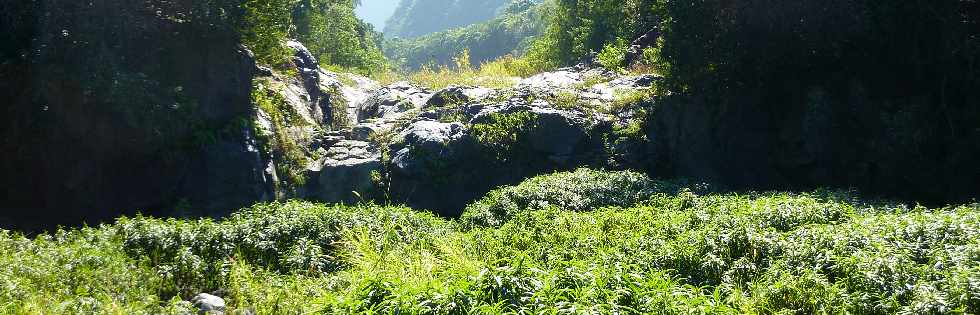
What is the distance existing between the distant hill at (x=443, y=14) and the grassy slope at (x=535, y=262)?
4055 inches

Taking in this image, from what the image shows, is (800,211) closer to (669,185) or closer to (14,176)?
(669,185)

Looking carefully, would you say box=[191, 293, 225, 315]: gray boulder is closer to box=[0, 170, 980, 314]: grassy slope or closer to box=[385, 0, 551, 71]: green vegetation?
box=[0, 170, 980, 314]: grassy slope

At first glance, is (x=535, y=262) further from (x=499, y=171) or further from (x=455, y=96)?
(x=455, y=96)

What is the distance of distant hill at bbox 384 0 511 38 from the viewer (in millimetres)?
115500

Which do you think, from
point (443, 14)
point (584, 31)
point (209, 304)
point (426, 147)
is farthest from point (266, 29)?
point (443, 14)

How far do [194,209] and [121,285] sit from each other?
17.3 ft

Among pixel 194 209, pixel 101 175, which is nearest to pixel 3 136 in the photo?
pixel 101 175

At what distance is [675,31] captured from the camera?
1441 centimetres

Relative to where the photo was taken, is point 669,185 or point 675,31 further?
point 675,31

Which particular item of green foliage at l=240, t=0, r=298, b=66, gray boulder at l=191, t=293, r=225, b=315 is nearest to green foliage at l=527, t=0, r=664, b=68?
green foliage at l=240, t=0, r=298, b=66

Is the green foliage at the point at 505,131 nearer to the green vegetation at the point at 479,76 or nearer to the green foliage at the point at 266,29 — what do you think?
the green vegetation at the point at 479,76

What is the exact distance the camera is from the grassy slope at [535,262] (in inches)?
204

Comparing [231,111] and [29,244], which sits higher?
[231,111]

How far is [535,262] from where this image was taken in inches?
264
